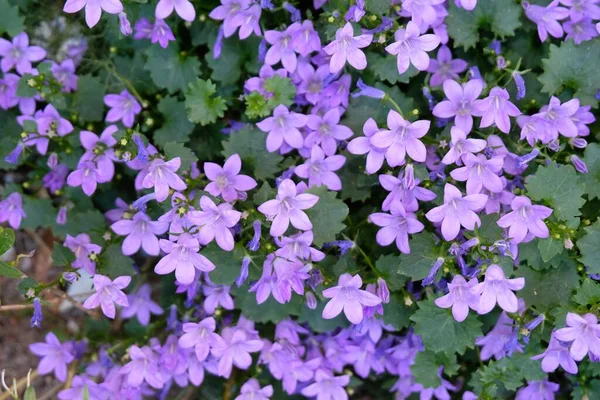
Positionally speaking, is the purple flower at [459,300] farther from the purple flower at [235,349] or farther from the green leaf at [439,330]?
the purple flower at [235,349]

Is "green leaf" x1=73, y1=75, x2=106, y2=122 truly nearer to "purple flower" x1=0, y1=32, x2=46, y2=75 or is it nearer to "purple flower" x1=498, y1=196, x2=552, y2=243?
"purple flower" x1=0, y1=32, x2=46, y2=75

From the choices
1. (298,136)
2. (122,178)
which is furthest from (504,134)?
(122,178)

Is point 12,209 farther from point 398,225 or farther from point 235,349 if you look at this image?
point 398,225

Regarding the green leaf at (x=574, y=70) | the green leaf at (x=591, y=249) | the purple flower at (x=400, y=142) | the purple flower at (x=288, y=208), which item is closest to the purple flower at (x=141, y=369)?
the purple flower at (x=288, y=208)

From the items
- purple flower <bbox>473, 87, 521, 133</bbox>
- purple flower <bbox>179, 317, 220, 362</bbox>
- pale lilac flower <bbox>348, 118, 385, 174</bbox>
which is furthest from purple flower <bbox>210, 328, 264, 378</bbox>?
purple flower <bbox>473, 87, 521, 133</bbox>

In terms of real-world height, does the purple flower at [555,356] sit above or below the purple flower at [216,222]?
below
